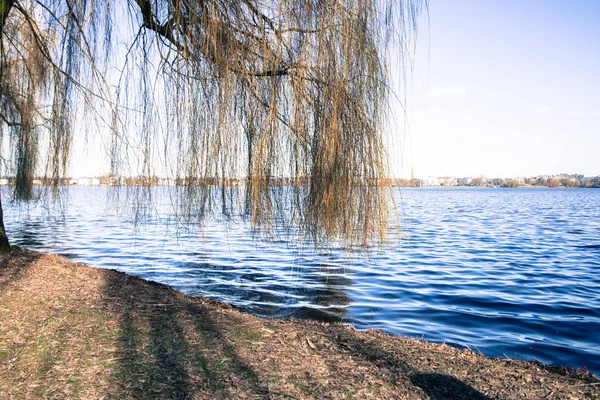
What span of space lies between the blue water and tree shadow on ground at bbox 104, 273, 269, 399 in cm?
59

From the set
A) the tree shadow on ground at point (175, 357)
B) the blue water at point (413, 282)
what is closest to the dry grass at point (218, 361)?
the tree shadow on ground at point (175, 357)

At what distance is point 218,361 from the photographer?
2.92 m

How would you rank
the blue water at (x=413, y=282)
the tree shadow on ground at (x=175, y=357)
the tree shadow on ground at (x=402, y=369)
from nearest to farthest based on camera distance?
the tree shadow on ground at (x=175, y=357)
the tree shadow on ground at (x=402, y=369)
the blue water at (x=413, y=282)

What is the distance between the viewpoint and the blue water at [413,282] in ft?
16.4

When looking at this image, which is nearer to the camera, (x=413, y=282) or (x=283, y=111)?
(x=283, y=111)

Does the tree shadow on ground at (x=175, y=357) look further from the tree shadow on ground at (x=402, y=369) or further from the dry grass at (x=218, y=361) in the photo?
the tree shadow on ground at (x=402, y=369)

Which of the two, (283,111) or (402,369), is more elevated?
(283,111)

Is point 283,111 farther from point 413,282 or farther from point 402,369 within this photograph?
point 413,282

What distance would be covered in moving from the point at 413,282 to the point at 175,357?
227 inches

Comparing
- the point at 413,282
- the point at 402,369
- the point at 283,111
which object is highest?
the point at 283,111

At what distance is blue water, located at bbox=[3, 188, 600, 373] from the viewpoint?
501cm

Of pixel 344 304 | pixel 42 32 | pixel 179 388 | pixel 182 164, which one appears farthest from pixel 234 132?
pixel 344 304

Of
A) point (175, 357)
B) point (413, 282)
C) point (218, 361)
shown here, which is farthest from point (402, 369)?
point (413, 282)

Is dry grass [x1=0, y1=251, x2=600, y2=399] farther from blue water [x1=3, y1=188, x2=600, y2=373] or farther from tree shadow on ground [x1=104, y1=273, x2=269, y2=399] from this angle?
blue water [x1=3, y1=188, x2=600, y2=373]
